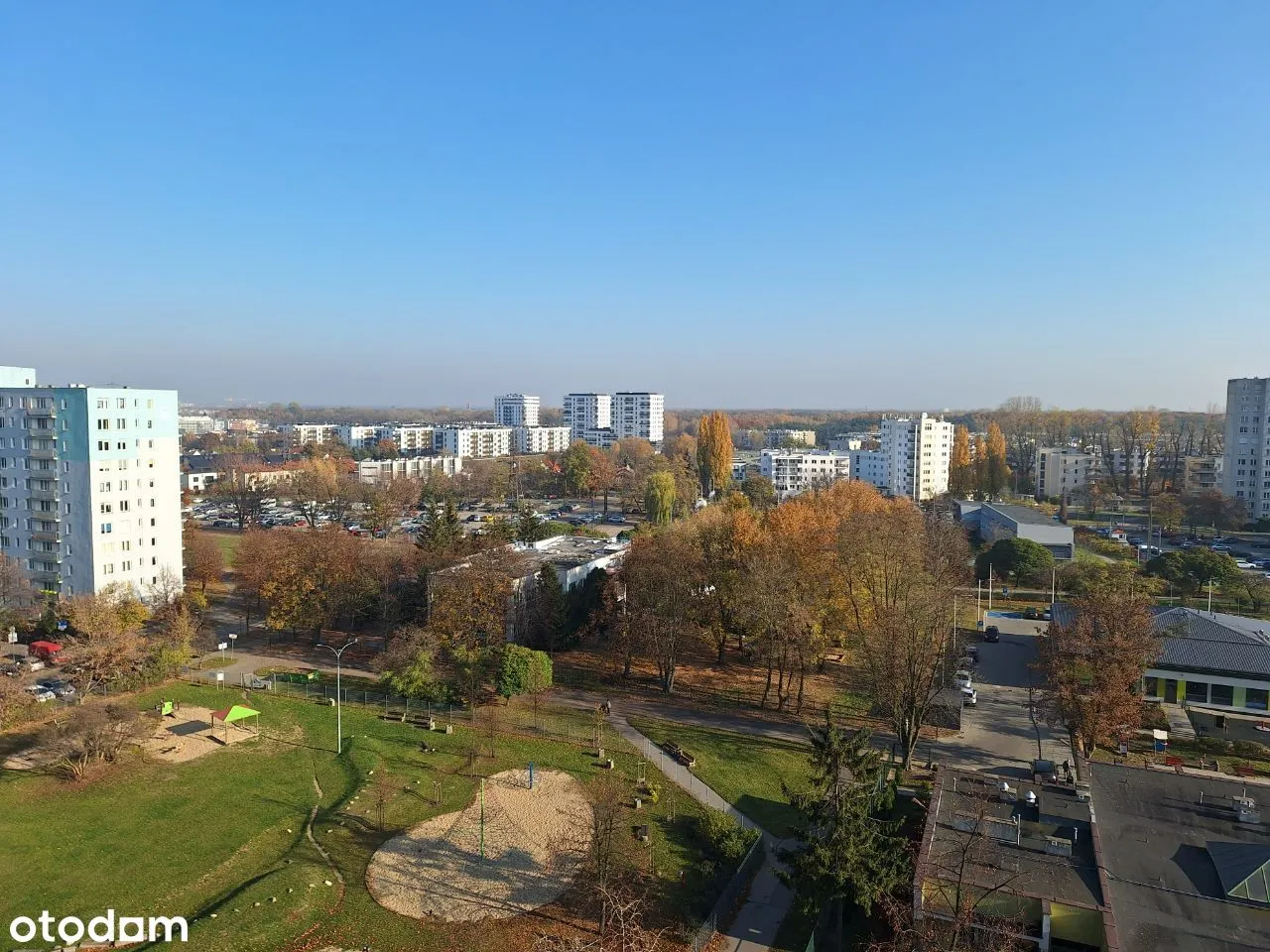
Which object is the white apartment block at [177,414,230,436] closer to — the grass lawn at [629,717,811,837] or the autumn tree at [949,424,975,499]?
the autumn tree at [949,424,975,499]

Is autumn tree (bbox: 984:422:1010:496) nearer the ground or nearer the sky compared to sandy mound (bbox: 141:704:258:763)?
nearer the sky

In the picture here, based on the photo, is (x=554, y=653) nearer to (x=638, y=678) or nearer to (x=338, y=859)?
(x=638, y=678)

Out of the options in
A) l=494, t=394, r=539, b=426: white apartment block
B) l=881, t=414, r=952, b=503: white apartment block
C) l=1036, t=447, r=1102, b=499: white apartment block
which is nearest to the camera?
l=881, t=414, r=952, b=503: white apartment block

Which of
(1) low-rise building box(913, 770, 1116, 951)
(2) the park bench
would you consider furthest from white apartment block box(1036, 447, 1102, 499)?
(1) low-rise building box(913, 770, 1116, 951)

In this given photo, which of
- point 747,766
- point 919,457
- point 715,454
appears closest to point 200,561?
point 747,766

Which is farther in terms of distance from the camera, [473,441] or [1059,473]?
[473,441]

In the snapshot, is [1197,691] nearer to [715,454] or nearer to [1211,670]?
[1211,670]
